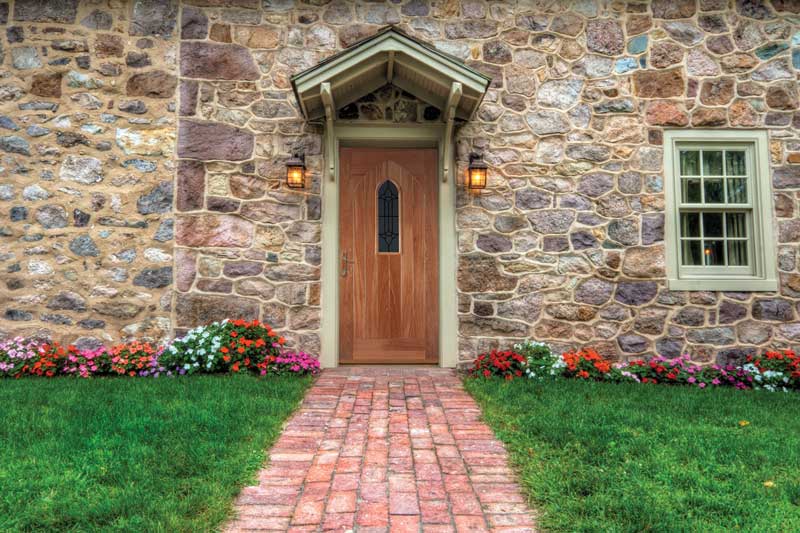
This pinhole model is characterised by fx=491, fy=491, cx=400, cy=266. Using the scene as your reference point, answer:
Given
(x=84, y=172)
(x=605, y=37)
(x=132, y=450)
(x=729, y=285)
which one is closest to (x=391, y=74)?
(x=605, y=37)

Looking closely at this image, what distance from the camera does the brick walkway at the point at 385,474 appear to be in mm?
2125

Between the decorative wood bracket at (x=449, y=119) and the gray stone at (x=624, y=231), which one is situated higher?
the decorative wood bracket at (x=449, y=119)

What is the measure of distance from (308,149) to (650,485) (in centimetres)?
459

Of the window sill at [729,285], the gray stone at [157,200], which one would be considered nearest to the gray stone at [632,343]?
the window sill at [729,285]

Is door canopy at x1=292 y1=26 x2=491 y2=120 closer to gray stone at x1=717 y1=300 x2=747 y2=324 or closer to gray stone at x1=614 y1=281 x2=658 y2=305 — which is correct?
gray stone at x1=614 y1=281 x2=658 y2=305

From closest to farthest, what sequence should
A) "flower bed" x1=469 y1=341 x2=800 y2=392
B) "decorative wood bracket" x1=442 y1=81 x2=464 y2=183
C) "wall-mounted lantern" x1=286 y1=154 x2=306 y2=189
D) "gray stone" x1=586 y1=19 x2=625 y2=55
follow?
"decorative wood bracket" x1=442 y1=81 x2=464 y2=183 → "flower bed" x1=469 y1=341 x2=800 y2=392 → "wall-mounted lantern" x1=286 y1=154 x2=306 y2=189 → "gray stone" x1=586 y1=19 x2=625 y2=55

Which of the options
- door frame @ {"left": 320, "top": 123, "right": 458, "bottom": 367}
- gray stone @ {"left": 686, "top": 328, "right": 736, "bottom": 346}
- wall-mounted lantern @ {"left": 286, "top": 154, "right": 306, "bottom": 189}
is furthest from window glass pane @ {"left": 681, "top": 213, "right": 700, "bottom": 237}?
wall-mounted lantern @ {"left": 286, "top": 154, "right": 306, "bottom": 189}

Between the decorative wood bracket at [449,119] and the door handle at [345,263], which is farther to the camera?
the door handle at [345,263]

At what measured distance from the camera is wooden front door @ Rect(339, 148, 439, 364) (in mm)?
5785

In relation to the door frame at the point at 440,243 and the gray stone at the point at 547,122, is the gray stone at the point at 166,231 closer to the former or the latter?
the door frame at the point at 440,243

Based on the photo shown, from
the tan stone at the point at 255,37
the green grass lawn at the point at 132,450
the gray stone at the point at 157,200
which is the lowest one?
the green grass lawn at the point at 132,450

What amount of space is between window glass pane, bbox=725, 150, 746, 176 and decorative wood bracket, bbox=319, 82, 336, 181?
4.57 metres

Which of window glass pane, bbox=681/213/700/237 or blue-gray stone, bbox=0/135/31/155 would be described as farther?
window glass pane, bbox=681/213/700/237

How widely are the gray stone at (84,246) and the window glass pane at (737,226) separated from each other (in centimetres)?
722
